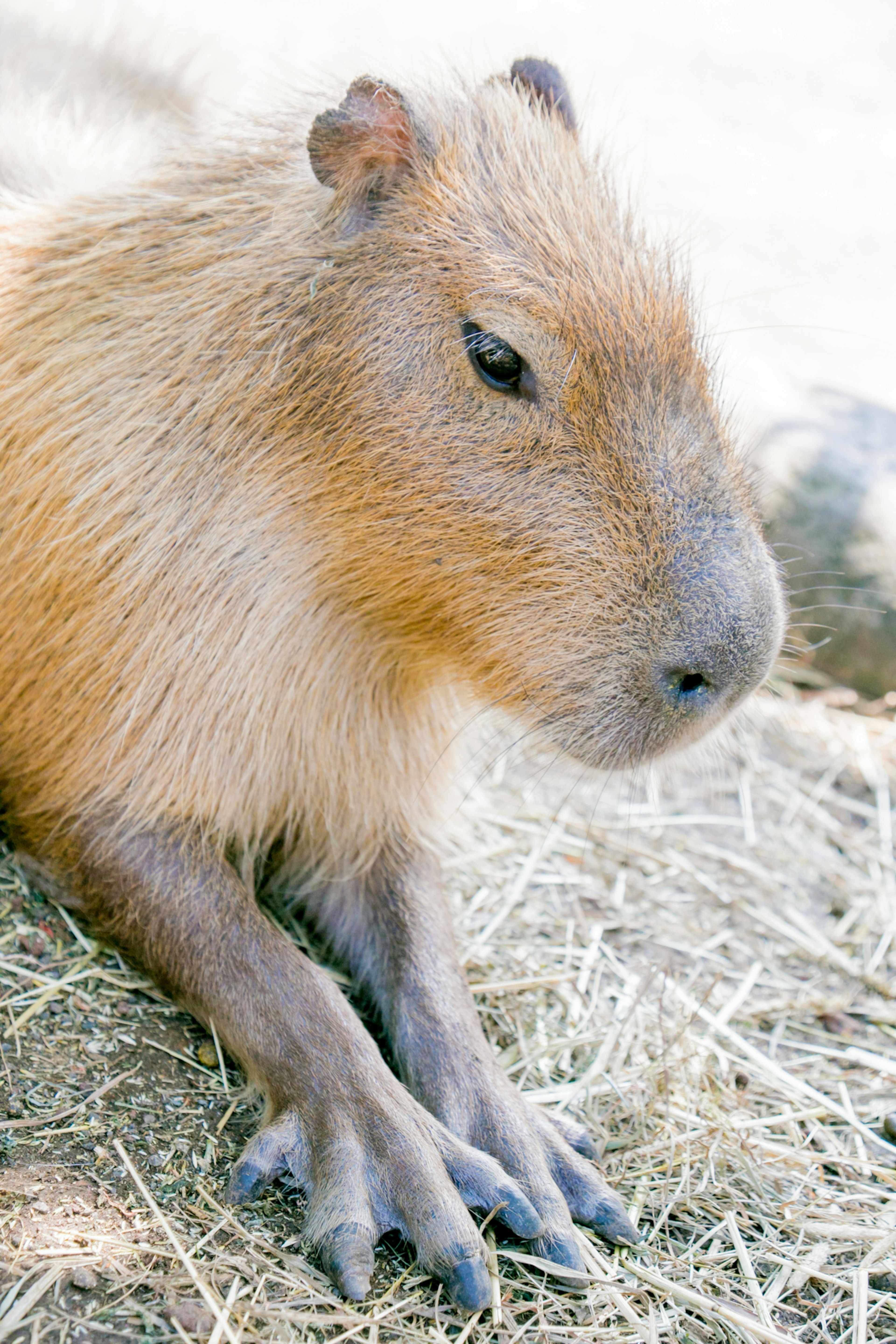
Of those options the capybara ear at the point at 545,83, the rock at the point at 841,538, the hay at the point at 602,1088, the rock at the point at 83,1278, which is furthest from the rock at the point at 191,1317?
the rock at the point at 841,538

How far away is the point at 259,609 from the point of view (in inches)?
94.2

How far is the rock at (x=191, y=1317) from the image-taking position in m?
1.78

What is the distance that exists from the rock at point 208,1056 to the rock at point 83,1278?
545 millimetres

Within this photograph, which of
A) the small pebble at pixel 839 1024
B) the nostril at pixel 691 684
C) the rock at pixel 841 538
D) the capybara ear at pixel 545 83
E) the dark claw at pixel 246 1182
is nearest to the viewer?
the dark claw at pixel 246 1182

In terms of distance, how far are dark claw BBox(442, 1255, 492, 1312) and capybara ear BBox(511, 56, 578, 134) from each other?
222 cm

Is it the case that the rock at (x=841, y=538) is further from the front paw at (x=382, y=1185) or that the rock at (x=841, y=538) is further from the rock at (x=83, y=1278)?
the rock at (x=83, y=1278)

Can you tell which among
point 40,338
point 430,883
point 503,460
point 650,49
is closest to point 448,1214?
point 430,883

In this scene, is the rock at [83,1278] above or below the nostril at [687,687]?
below

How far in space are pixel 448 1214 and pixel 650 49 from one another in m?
10.3

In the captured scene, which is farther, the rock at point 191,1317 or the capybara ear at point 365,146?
the capybara ear at point 365,146

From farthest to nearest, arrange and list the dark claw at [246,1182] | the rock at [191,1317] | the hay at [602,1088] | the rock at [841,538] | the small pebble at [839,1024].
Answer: the rock at [841,538] < the small pebble at [839,1024] < the dark claw at [246,1182] < the hay at [602,1088] < the rock at [191,1317]

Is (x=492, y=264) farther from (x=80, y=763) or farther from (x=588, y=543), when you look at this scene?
(x=80, y=763)

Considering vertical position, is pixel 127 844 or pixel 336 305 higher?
pixel 336 305

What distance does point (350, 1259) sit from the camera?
6.36 feet
